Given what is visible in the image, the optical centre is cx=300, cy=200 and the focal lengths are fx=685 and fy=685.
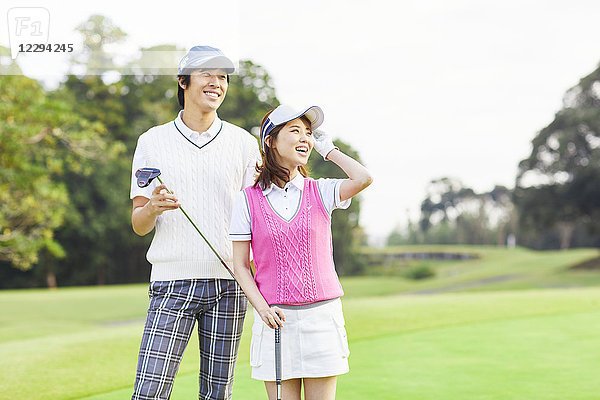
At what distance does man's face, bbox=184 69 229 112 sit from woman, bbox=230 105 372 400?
12.0 inches

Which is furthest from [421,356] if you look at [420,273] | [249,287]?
[420,273]

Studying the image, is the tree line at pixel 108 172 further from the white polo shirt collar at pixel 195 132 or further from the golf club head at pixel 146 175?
the golf club head at pixel 146 175

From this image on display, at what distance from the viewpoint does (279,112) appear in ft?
7.42

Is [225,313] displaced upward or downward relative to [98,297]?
upward

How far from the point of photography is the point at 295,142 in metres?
2.23

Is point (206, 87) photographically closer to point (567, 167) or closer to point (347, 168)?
point (347, 168)

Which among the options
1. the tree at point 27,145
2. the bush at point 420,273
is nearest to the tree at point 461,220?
the bush at point 420,273

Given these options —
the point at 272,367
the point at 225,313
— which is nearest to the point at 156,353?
the point at 225,313

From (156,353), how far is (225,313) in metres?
0.28

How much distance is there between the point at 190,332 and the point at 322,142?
846 mm

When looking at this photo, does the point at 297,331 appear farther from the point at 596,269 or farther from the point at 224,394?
the point at 596,269

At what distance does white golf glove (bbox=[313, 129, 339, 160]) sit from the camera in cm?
229

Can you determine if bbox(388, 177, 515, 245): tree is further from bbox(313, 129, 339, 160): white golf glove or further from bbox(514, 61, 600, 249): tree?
bbox(313, 129, 339, 160): white golf glove

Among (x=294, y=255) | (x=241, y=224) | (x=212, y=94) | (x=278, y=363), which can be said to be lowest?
(x=278, y=363)
